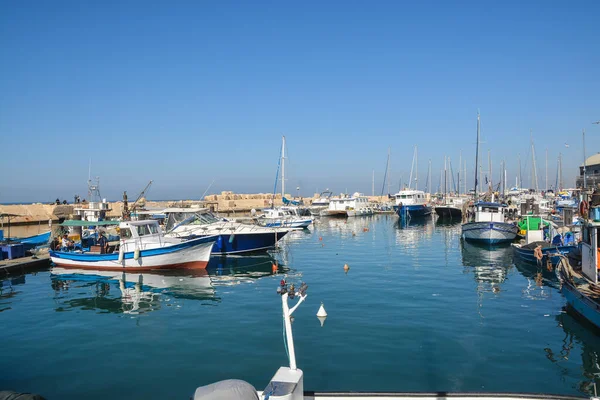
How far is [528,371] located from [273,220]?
1820 inches

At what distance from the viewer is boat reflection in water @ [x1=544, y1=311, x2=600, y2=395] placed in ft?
37.1

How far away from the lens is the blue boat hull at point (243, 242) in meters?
33.6

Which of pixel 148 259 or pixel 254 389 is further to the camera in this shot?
pixel 148 259

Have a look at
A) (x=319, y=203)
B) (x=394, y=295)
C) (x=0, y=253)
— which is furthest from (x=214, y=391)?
(x=319, y=203)

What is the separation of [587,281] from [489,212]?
86.8 feet

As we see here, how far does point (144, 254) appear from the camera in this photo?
1064 inches

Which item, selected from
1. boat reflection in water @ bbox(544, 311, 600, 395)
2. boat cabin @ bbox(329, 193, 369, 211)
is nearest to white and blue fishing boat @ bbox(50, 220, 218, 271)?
boat reflection in water @ bbox(544, 311, 600, 395)

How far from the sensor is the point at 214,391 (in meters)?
5.88

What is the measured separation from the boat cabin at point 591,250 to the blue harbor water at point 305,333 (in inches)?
70.8

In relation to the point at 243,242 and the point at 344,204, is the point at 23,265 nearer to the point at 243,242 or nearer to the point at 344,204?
the point at 243,242

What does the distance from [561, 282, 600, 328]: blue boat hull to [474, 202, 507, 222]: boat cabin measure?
24992 mm

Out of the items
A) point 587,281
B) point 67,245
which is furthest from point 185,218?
point 587,281

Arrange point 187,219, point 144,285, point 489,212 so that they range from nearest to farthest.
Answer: point 144,285 < point 187,219 < point 489,212

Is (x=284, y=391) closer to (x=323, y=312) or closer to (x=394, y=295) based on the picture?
(x=323, y=312)
